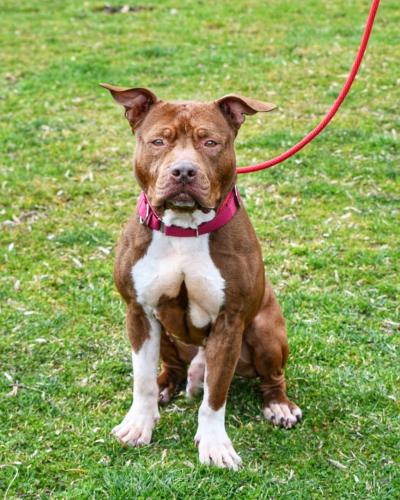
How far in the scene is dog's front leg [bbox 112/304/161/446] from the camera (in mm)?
3906

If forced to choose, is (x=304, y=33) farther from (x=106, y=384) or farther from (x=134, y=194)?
(x=106, y=384)

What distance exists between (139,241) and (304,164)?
3.88 metres

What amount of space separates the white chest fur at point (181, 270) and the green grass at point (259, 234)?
2.78 feet

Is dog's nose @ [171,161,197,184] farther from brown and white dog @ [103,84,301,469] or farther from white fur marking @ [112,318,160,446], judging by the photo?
white fur marking @ [112,318,160,446]

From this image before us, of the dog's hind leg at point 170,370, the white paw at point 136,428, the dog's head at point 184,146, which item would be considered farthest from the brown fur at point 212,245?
the white paw at point 136,428

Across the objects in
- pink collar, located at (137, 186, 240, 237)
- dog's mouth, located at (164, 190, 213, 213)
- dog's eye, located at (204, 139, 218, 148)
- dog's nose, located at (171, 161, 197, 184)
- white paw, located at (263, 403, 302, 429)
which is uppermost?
dog's eye, located at (204, 139, 218, 148)

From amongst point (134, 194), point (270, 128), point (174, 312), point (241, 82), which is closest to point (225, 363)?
point (174, 312)

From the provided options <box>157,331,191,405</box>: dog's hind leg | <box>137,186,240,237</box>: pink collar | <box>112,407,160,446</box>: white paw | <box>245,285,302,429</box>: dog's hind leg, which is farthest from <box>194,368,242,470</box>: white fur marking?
<box>137,186,240,237</box>: pink collar

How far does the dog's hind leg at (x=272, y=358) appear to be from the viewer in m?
4.10

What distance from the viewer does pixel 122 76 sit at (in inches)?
389

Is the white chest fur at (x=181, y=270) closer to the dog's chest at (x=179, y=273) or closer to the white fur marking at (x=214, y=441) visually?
the dog's chest at (x=179, y=273)

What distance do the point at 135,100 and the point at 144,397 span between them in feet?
5.02

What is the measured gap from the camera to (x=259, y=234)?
245 inches

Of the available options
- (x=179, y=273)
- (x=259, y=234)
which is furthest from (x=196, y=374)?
(x=259, y=234)
